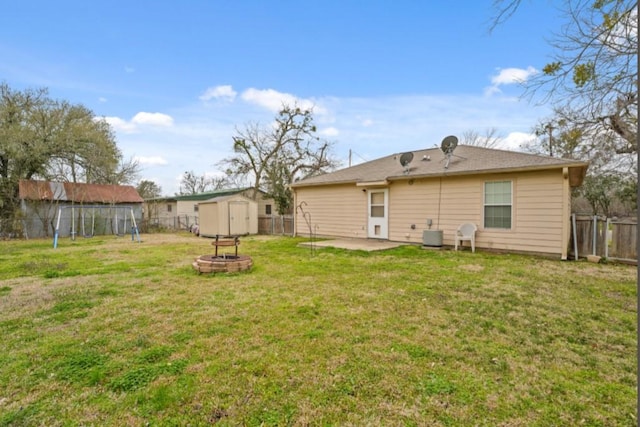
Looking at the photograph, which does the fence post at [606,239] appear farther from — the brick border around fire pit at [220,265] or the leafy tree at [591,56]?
the brick border around fire pit at [220,265]

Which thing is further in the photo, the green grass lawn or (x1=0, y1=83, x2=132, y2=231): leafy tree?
(x1=0, y1=83, x2=132, y2=231): leafy tree

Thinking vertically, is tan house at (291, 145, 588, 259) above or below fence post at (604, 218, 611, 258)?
above

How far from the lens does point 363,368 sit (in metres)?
2.37

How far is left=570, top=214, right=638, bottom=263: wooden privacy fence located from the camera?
6734 millimetres

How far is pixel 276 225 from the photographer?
49.5 ft

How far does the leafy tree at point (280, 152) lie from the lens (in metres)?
20.3

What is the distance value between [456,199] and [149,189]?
32.0 metres

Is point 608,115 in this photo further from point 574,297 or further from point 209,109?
point 209,109

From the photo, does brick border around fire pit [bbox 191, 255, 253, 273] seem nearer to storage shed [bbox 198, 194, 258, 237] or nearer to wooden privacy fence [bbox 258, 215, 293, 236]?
storage shed [bbox 198, 194, 258, 237]

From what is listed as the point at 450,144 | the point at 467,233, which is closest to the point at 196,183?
the point at 450,144

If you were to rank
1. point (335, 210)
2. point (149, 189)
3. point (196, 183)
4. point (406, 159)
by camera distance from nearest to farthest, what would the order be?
point (406, 159), point (335, 210), point (149, 189), point (196, 183)

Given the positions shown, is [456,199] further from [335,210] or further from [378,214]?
[335,210]

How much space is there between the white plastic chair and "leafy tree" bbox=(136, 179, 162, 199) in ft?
98.1

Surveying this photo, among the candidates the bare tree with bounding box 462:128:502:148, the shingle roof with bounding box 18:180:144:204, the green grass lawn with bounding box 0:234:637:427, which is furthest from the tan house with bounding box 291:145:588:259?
the bare tree with bounding box 462:128:502:148
